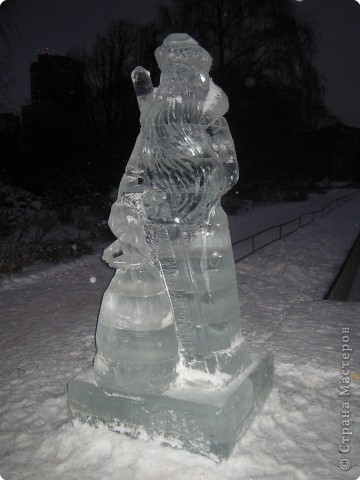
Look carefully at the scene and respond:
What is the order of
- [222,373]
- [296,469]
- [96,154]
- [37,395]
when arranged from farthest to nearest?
[96,154], [37,395], [222,373], [296,469]

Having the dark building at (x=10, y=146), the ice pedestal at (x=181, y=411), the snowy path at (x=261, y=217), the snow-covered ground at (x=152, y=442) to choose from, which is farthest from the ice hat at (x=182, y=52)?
the dark building at (x=10, y=146)

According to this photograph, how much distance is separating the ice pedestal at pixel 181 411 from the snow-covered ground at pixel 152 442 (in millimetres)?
71

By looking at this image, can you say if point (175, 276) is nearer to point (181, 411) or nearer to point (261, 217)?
point (181, 411)

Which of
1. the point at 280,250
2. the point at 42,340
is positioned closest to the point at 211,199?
the point at 42,340

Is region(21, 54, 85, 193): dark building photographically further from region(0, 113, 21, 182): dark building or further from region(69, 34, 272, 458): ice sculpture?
region(69, 34, 272, 458): ice sculpture

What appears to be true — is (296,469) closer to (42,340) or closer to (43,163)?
(42,340)

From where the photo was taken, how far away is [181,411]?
2.69 metres

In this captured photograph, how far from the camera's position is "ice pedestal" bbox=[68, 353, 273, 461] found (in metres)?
2.64

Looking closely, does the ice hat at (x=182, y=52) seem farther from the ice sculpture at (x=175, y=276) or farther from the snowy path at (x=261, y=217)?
the snowy path at (x=261, y=217)

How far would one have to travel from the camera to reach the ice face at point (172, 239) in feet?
8.68

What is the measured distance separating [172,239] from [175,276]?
240 mm

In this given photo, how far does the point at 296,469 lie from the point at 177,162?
6.35 ft

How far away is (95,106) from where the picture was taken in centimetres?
1897

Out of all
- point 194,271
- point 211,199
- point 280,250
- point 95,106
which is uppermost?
point 95,106
